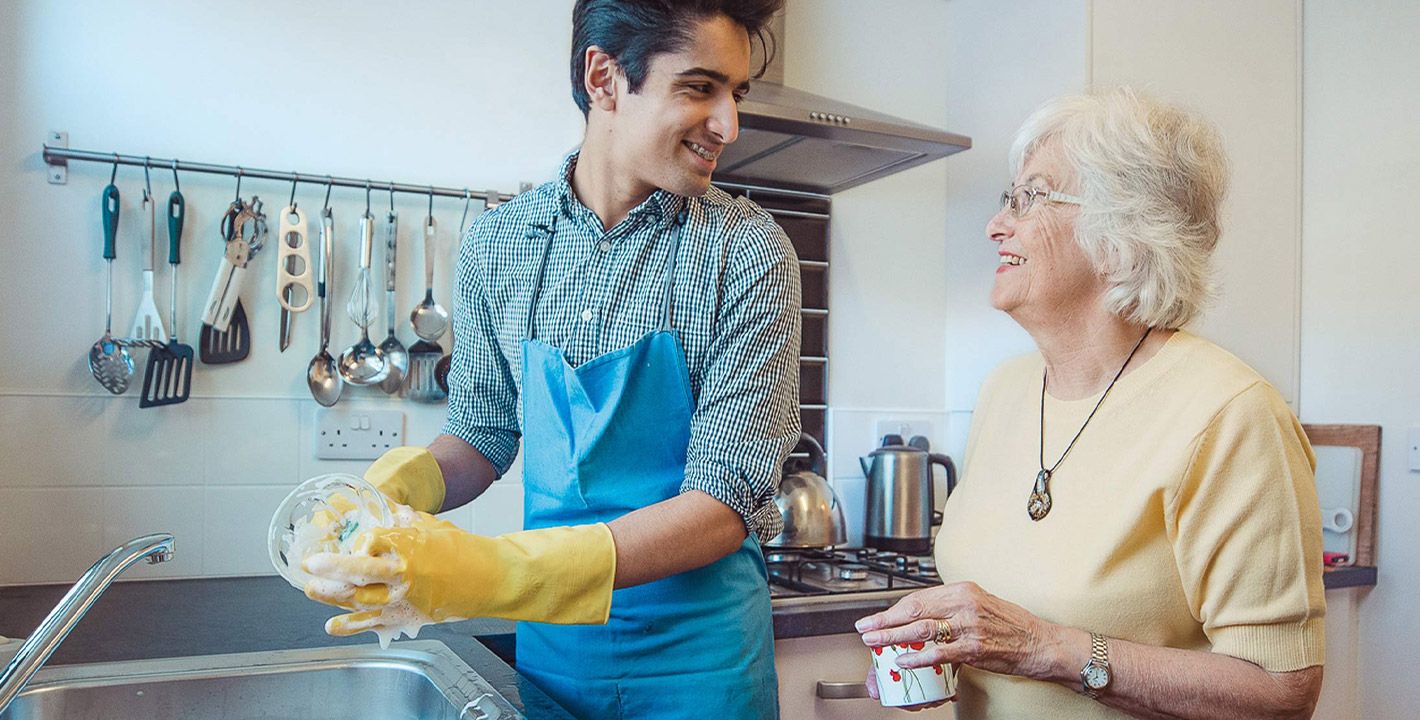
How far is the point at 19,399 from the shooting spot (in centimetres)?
175

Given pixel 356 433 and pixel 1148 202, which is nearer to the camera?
pixel 1148 202

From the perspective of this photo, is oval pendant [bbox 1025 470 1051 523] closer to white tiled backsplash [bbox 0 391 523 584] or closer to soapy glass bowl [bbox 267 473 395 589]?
soapy glass bowl [bbox 267 473 395 589]

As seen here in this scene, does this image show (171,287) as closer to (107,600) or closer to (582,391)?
(107,600)

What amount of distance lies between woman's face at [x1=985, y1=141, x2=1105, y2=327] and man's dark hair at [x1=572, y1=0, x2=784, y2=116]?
35cm

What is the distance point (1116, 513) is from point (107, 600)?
1490mm

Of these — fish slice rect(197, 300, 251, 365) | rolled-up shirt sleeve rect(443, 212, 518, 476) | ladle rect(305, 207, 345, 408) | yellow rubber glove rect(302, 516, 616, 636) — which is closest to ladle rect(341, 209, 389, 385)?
ladle rect(305, 207, 345, 408)

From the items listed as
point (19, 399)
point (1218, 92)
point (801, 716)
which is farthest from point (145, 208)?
point (1218, 92)

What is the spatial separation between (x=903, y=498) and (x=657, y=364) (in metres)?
1.22

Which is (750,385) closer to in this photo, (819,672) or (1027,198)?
(1027,198)

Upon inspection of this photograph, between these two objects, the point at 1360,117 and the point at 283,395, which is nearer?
the point at 283,395

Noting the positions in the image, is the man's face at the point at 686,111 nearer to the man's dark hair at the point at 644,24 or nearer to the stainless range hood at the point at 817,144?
the man's dark hair at the point at 644,24

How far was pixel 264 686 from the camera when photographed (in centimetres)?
118

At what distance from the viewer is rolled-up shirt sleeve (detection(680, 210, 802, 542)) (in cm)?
108

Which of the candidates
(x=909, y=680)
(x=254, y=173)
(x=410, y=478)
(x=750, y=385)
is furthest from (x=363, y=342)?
(x=909, y=680)
